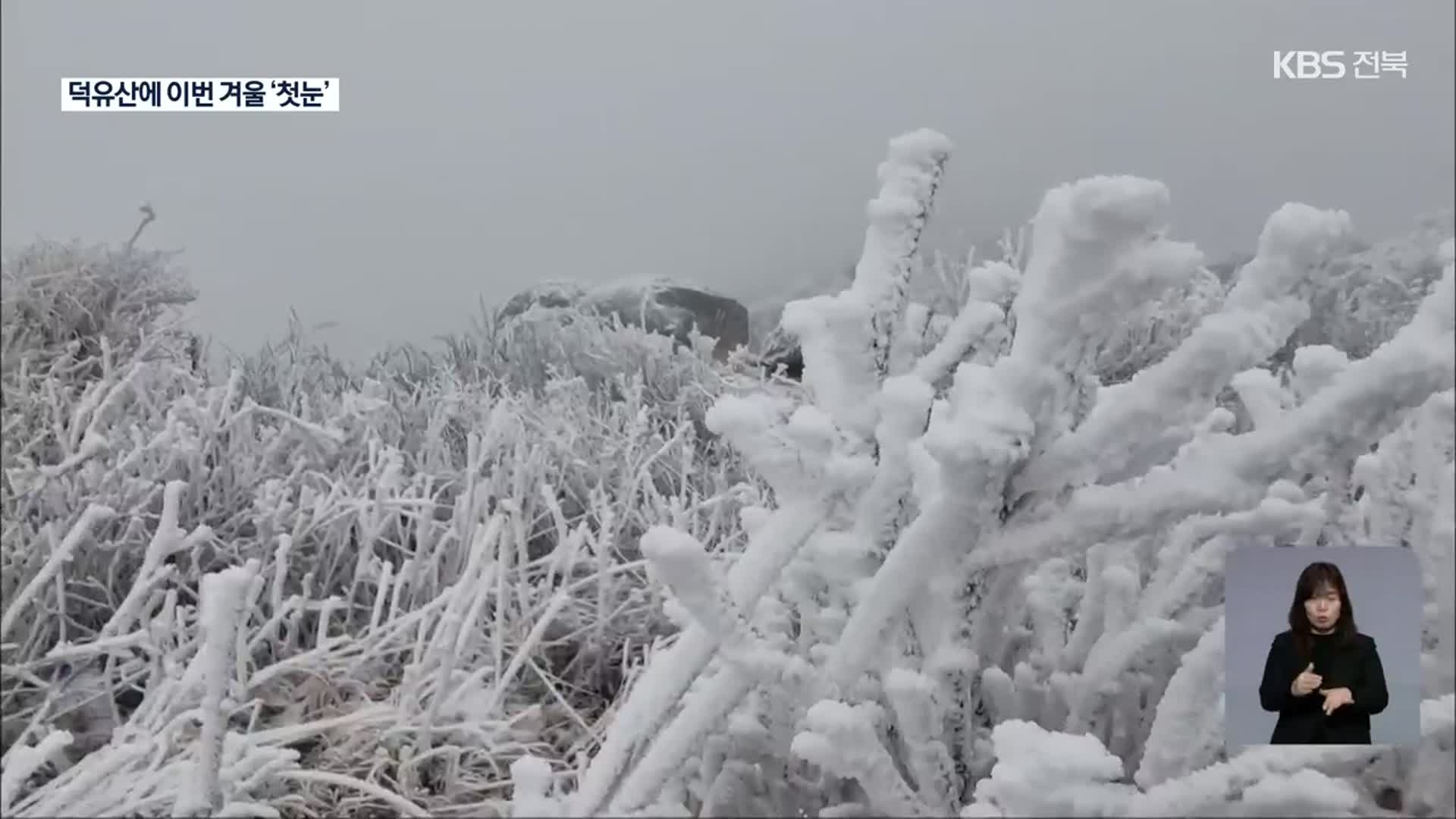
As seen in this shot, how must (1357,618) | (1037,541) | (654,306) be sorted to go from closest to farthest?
(1037,541) → (1357,618) → (654,306)

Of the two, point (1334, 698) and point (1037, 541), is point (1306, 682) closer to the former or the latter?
point (1334, 698)

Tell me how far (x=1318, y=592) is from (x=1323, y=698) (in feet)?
0.24

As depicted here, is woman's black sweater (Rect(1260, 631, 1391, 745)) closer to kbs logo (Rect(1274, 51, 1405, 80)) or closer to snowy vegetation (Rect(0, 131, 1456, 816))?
snowy vegetation (Rect(0, 131, 1456, 816))

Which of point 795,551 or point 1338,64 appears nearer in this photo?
point 795,551

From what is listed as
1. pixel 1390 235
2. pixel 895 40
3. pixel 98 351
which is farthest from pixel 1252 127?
pixel 98 351

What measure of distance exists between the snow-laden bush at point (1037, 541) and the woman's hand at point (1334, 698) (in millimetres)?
52

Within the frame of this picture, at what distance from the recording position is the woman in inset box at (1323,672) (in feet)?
2.31

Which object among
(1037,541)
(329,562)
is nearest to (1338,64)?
(1037,541)

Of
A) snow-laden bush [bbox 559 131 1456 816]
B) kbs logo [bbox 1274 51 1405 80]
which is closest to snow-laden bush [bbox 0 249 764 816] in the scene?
snow-laden bush [bbox 559 131 1456 816]

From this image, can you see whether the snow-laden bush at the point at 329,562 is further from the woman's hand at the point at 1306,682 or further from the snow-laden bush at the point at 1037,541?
the woman's hand at the point at 1306,682

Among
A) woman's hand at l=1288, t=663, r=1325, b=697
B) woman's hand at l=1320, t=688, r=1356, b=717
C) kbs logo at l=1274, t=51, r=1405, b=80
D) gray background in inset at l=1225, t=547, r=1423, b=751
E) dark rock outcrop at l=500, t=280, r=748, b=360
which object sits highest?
kbs logo at l=1274, t=51, r=1405, b=80

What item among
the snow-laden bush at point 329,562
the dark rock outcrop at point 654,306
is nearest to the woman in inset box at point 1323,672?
the snow-laden bush at point 329,562

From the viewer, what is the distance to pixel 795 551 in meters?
0.63

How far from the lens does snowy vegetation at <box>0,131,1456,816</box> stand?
553 mm
